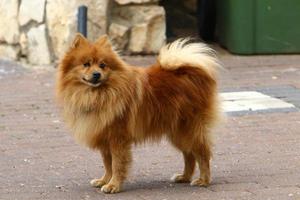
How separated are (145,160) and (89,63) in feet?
4.96

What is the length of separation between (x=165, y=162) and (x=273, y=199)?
1.53 meters

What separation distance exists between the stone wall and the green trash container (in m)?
1.10

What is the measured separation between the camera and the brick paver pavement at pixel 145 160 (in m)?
6.51

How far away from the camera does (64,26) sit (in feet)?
38.0

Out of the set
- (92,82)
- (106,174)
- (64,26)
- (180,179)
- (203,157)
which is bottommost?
(64,26)

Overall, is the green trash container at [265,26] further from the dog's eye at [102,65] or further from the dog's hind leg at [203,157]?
the dog's eye at [102,65]

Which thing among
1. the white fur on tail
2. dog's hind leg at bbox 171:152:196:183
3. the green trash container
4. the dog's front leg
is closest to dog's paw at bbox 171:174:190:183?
dog's hind leg at bbox 171:152:196:183

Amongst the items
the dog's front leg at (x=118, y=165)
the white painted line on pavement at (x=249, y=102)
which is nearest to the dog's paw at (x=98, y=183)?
the dog's front leg at (x=118, y=165)

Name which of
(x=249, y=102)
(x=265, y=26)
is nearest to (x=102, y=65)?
(x=249, y=102)

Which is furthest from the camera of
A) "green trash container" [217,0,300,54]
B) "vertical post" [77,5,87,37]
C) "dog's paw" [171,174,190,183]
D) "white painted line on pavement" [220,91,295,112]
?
"green trash container" [217,0,300,54]

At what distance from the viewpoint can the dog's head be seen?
250 inches

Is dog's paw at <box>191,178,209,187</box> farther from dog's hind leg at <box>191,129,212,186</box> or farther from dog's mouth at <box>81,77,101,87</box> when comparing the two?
dog's mouth at <box>81,77,101,87</box>

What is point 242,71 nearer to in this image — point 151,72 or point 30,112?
point 30,112

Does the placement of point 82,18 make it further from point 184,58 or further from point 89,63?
point 89,63
